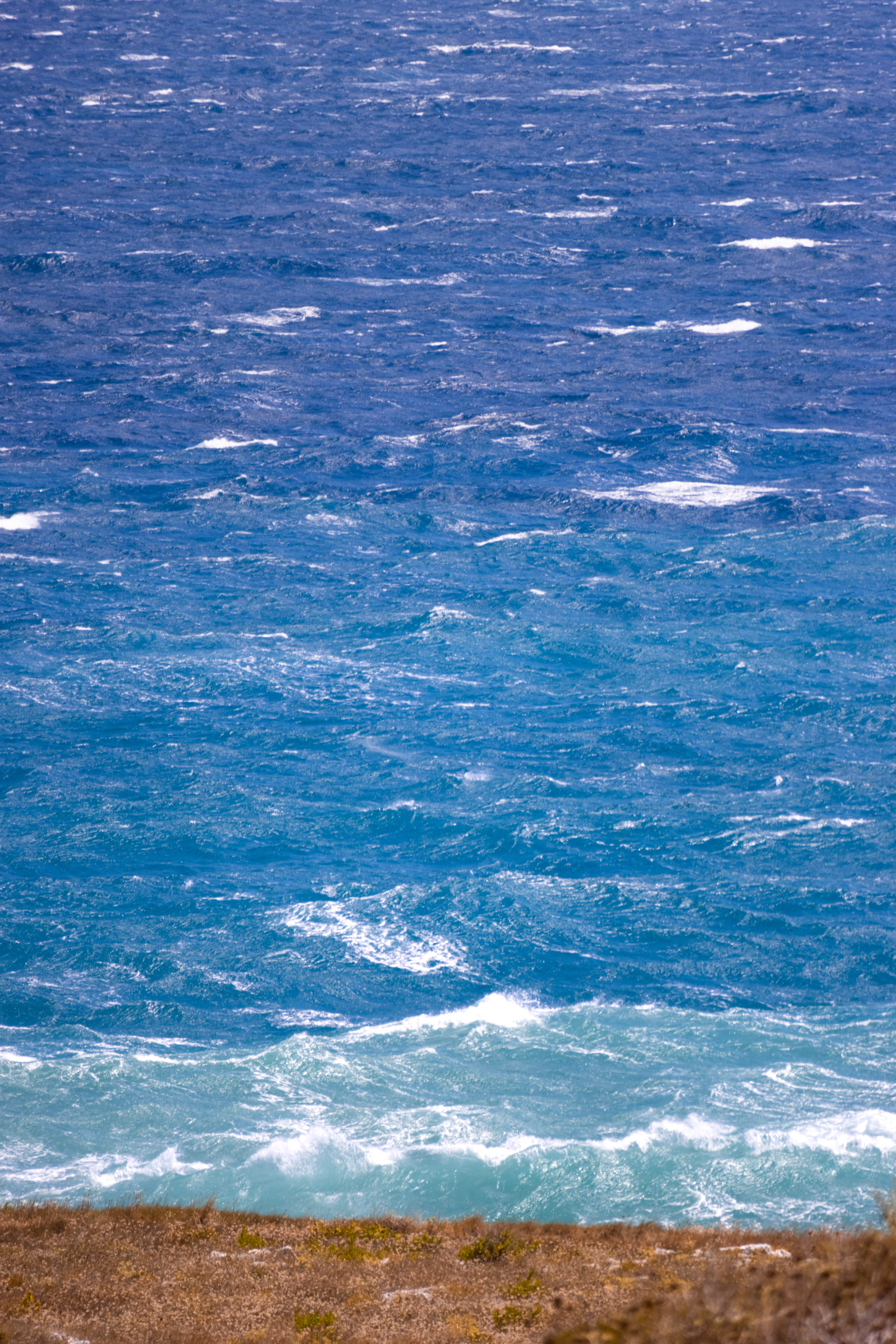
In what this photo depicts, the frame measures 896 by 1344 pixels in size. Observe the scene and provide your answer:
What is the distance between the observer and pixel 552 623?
54.2 meters

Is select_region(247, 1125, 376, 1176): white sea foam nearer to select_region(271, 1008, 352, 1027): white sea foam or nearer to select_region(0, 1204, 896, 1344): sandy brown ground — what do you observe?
select_region(0, 1204, 896, 1344): sandy brown ground

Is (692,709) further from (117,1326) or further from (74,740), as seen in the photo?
(117,1326)

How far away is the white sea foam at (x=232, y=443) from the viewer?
7150 centimetres

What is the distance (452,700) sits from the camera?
49.3m

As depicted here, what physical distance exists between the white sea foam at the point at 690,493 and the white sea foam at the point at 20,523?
2787 cm

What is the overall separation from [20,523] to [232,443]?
14.1 meters

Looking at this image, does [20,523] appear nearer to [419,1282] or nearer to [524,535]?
[524,535]

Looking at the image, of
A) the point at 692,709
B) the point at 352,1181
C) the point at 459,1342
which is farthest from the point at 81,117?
the point at 459,1342

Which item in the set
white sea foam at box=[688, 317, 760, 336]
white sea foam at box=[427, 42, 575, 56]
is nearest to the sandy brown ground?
white sea foam at box=[688, 317, 760, 336]

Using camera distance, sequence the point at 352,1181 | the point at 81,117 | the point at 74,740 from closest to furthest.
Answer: the point at 352,1181
the point at 74,740
the point at 81,117

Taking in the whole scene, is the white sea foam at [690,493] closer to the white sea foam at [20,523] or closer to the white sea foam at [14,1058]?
the white sea foam at [20,523]

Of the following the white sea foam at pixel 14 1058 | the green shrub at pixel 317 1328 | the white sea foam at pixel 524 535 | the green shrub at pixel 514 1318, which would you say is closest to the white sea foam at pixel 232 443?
the white sea foam at pixel 524 535

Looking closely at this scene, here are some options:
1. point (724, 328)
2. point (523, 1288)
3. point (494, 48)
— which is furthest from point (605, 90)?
point (523, 1288)

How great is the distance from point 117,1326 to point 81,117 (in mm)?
143981
